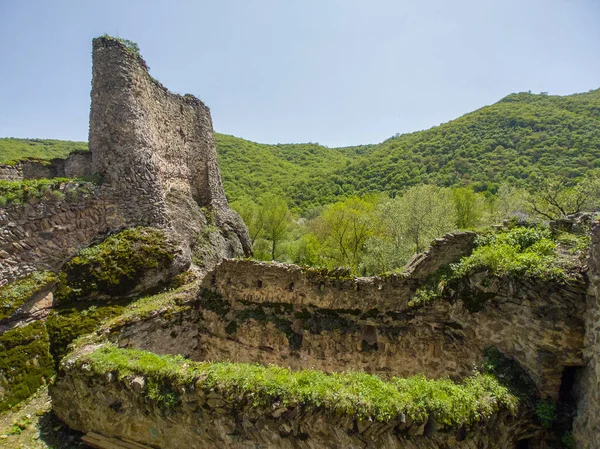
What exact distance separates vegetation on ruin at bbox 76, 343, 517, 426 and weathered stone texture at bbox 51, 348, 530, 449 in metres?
0.12

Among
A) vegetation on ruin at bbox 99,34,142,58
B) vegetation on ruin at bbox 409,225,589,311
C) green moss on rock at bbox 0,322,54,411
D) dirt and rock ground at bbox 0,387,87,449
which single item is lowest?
dirt and rock ground at bbox 0,387,87,449

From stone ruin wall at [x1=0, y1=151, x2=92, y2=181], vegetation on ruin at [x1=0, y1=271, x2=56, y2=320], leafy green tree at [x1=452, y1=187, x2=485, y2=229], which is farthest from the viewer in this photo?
leafy green tree at [x1=452, y1=187, x2=485, y2=229]

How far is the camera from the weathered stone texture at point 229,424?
4.97 m

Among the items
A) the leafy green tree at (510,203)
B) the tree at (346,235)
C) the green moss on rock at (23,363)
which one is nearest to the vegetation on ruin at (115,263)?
the green moss on rock at (23,363)

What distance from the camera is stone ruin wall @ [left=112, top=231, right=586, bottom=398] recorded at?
617 cm

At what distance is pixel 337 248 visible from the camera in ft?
89.1

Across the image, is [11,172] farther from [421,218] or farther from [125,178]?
[421,218]

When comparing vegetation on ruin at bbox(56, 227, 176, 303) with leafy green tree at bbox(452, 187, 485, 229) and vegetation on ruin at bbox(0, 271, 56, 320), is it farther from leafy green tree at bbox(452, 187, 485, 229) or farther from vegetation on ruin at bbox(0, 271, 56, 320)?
leafy green tree at bbox(452, 187, 485, 229)

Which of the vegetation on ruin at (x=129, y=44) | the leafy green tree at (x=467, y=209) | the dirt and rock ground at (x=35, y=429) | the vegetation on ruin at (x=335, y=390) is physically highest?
the vegetation on ruin at (x=129, y=44)

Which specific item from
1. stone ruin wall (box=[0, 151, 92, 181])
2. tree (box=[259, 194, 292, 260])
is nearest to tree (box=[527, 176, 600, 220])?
tree (box=[259, 194, 292, 260])

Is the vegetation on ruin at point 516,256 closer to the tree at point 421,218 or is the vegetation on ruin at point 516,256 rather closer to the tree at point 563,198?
the tree at point 421,218

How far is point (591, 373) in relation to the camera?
5.46 metres

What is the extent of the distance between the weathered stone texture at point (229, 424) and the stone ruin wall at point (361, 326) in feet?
5.69

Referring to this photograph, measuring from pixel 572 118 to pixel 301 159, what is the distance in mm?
54747
